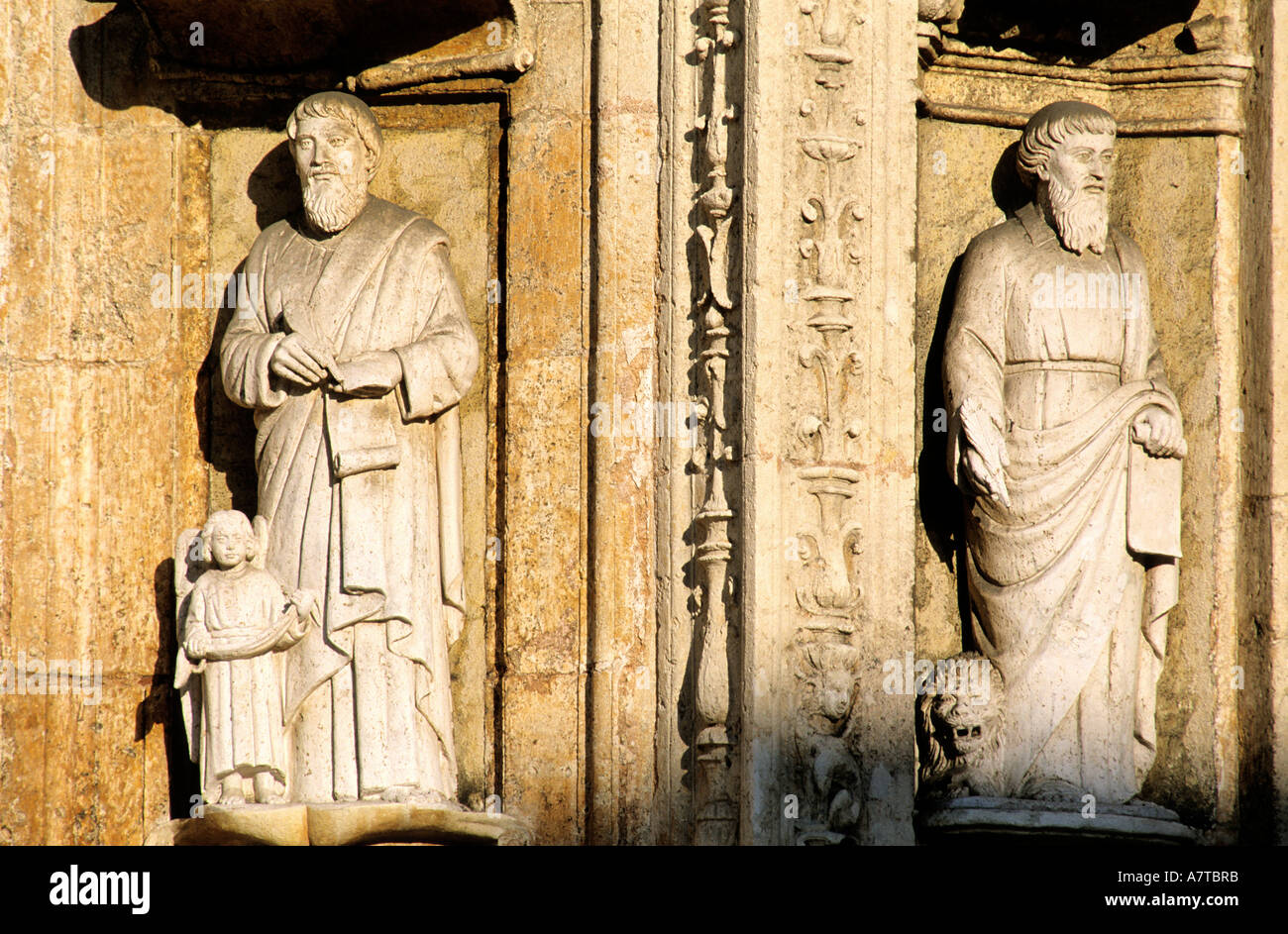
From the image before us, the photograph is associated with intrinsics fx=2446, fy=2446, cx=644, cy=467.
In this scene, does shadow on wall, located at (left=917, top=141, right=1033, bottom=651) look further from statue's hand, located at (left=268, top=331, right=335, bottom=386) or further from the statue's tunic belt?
statue's hand, located at (left=268, top=331, right=335, bottom=386)

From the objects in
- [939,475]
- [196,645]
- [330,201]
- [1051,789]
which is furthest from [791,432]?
[196,645]

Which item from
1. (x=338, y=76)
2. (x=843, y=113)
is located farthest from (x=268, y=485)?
(x=843, y=113)

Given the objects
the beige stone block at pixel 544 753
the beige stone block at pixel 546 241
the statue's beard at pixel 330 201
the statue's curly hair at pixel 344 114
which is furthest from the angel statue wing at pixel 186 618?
the statue's curly hair at pixel 344 114

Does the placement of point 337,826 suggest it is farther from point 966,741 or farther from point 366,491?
point 966,741

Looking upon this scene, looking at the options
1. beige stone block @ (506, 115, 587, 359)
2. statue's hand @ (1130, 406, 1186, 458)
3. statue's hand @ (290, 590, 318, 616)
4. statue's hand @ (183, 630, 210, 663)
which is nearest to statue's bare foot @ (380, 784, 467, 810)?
statue's hand @ (290, 590, 318, 616)

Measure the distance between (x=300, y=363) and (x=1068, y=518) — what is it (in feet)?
9.13

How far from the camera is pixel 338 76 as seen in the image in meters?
9.41

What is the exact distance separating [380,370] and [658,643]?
4.49ft

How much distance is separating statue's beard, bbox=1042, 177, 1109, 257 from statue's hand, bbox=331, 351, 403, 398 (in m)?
2.51

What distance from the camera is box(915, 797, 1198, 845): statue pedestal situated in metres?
8.47

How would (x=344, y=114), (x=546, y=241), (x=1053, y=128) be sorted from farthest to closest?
(x=1053, y=128) → (x=546, y=241) → (x=344, y=114)

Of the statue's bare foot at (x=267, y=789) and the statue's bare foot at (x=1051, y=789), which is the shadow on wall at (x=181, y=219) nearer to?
the statue's bare foot at (x=267, y=789)

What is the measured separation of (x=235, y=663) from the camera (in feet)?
27.4

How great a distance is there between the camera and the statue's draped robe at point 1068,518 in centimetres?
868
